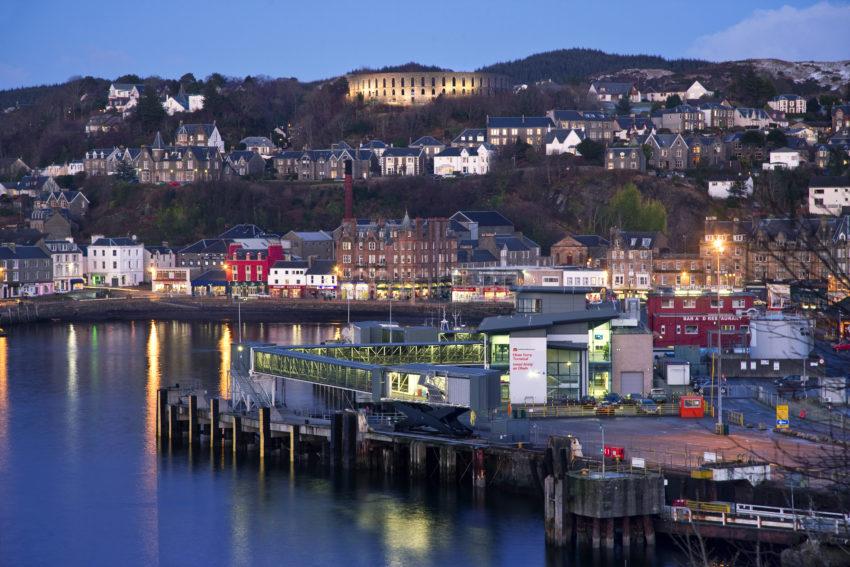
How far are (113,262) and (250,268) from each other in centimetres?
837

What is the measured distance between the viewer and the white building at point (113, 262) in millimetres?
71875

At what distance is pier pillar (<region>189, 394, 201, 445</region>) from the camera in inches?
1188

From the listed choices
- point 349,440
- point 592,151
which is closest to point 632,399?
point 349,440

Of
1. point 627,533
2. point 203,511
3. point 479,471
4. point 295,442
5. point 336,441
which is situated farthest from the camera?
point 295,442

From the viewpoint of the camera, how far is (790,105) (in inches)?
3716

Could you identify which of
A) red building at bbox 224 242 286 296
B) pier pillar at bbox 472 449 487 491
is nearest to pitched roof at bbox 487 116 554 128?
red building at bbox 224 242 286 296

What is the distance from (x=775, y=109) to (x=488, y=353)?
231 feet

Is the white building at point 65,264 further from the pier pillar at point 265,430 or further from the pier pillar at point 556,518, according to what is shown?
the pier pillar at point 556,518

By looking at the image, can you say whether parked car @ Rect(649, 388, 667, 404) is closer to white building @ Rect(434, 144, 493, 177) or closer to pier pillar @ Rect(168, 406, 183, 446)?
pier pillar @ Rect(168, 406, 183, 446)

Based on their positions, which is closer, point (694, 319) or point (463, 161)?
point (694, 319)

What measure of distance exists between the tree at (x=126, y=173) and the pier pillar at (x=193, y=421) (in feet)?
193

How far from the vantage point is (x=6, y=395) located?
124ft

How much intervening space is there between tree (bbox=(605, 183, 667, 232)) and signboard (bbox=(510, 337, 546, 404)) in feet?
138

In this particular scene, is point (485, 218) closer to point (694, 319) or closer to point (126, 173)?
point (126, 173)
